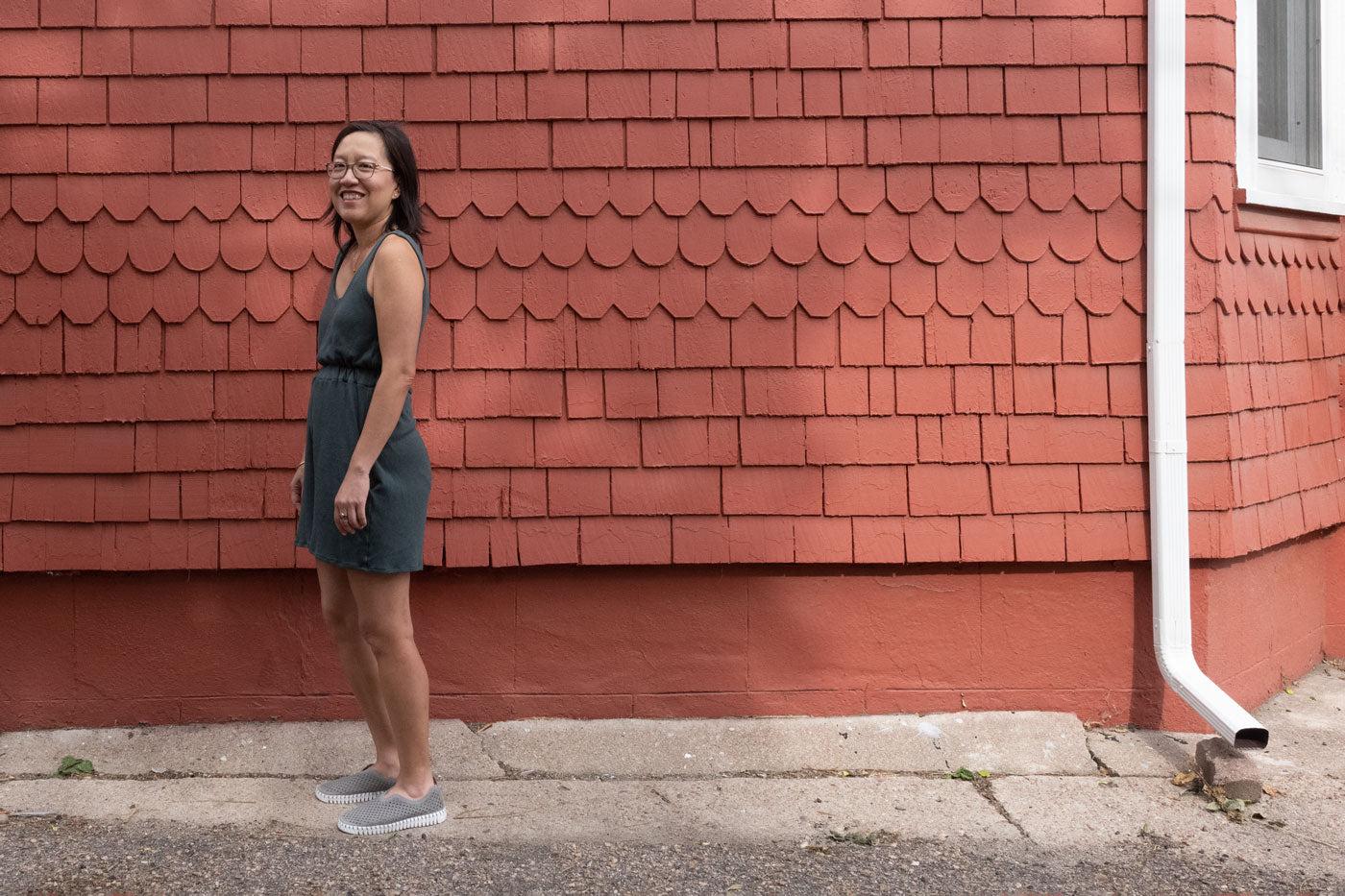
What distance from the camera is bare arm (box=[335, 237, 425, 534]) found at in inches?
113

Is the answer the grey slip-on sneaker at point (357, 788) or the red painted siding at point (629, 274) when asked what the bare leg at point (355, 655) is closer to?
the grey slip-on sneaker at point (357, 788)

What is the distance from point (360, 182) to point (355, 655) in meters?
1.27

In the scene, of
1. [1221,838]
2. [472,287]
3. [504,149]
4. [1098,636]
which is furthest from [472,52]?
[1221,838]

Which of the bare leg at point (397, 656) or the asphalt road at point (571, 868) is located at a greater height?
the bare leg at point (397, 656)

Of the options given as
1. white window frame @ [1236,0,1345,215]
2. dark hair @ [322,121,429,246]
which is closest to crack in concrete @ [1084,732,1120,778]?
white window frame @ [1236,0,1345,215]

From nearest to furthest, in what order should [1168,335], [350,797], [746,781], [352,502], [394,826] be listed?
1. [352,502]
2. [394,826]
3. [350,797]
4. [746,781]
5. [1168,335]

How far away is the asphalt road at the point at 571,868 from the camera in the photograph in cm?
283

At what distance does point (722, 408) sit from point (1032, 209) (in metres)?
1.23

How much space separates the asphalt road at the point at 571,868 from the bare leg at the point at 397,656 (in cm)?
26

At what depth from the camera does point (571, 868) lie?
2.94m

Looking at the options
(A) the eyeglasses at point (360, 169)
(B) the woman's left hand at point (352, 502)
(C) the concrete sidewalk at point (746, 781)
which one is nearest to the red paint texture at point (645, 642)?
(C) the concrete sidewalk at point (746, 781)

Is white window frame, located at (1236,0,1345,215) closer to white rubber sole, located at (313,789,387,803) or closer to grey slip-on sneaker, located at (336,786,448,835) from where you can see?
grey slip-on sneaker, located at (336,786,448,835)

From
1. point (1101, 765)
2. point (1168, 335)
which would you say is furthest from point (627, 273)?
point (1101, 765)

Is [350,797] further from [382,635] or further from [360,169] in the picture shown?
[360,169]
